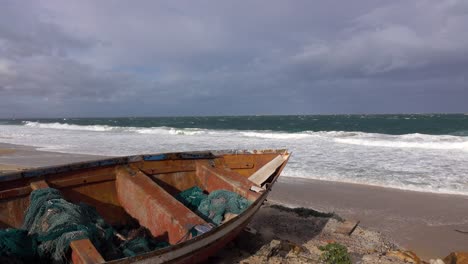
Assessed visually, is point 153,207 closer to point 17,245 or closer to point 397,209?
point 17,245

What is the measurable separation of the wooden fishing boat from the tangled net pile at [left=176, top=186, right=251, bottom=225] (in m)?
0.23

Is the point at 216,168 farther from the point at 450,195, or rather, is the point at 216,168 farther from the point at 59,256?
the point at 450,195

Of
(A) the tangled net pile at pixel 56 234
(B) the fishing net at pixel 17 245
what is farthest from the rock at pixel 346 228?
(B) the fishing net at pixel 17 245

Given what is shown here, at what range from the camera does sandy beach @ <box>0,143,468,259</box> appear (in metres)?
5.99

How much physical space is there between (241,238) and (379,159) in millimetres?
11101

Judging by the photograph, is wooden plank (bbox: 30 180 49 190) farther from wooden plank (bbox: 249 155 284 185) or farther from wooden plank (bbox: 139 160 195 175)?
wooden plank (bbox: 249 155 284 185)

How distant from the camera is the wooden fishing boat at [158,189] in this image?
11.9 feet

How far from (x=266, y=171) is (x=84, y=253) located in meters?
3.74

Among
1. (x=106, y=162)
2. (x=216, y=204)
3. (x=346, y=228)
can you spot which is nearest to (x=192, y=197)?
(x=216, y=204)

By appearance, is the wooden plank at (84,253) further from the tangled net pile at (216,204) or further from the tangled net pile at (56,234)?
the tangled net pile at (216,204)

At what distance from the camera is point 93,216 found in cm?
441

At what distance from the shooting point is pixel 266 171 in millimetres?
6293

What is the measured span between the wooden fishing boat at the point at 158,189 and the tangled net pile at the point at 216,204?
0.23 metres

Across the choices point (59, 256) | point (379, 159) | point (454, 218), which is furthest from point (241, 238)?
point (379, 159)
